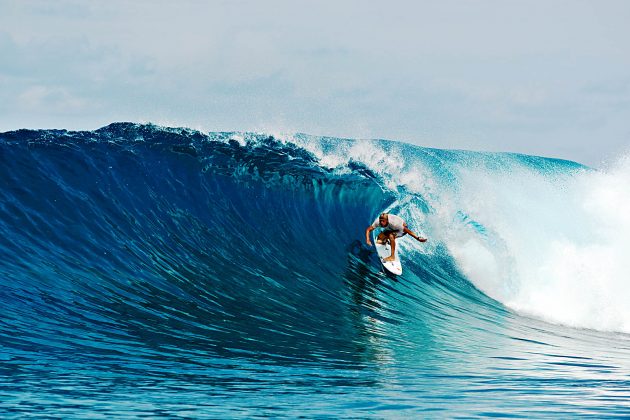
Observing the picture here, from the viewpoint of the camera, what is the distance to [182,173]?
14500mm

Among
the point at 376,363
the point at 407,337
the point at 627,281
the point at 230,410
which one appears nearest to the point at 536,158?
the point at 627,281

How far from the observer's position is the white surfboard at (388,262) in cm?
1271

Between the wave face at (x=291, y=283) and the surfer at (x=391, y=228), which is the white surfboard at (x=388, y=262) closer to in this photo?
the surfer at (x=391, y=228)

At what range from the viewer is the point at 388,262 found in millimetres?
12750

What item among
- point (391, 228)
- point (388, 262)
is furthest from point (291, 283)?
point (388, 262)

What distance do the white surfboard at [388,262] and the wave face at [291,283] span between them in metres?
0.19

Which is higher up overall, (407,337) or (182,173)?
(182,173)

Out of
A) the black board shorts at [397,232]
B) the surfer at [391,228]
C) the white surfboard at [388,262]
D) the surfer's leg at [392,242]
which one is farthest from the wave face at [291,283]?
the black board shorts at [397,232]

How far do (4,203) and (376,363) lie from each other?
21.8 ft

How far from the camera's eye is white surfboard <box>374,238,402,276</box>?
12.7 metres

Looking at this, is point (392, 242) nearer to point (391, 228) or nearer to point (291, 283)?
point (391, 228)

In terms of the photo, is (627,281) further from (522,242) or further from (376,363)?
(376,363)

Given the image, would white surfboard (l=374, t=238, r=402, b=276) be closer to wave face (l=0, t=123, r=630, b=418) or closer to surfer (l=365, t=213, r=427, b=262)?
surfer (l=365, t=213, r=427, b=262)

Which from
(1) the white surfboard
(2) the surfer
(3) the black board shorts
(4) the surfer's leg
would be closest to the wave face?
(1) the white surfboard
